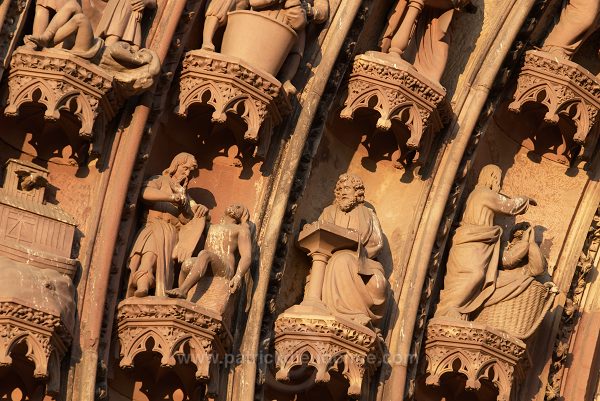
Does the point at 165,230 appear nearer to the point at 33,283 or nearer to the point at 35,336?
the point at 33,283

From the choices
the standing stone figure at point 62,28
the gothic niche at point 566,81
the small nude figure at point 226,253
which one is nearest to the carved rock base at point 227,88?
the small nude figure at point 226,253

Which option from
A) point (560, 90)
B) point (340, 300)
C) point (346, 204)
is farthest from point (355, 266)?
point (560, 90)

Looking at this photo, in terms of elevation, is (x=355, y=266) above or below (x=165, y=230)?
above

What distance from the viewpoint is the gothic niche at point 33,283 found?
20453 millimetres

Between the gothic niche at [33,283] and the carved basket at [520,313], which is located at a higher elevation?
the carved basket at [520,313]

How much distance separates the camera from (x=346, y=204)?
2284 cm

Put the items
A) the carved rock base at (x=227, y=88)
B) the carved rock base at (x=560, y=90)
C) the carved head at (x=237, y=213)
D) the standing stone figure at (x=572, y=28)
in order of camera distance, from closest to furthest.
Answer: the carved rock base at (x=227, y=88), the carved head at (x=237, y=213), the carved rock base at (x=560, y=90), the standing stone figure at (x=572, y=28)

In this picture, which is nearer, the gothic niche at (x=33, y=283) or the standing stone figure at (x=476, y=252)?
the gothic niche at (x=33, y=283)

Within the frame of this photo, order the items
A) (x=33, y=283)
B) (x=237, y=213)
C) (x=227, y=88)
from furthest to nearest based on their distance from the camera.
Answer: (x=237, y=213), (x=227, y=88), (x=33, y=283)

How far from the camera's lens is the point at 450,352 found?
75.0 feet

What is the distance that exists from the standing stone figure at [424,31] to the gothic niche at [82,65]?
2.44m

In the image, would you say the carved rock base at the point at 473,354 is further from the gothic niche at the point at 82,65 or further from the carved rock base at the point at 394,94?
the gothic niche at the point at 82,65

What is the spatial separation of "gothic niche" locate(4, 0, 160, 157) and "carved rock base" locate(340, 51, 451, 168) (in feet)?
6.71

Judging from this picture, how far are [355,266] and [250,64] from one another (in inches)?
72.6
